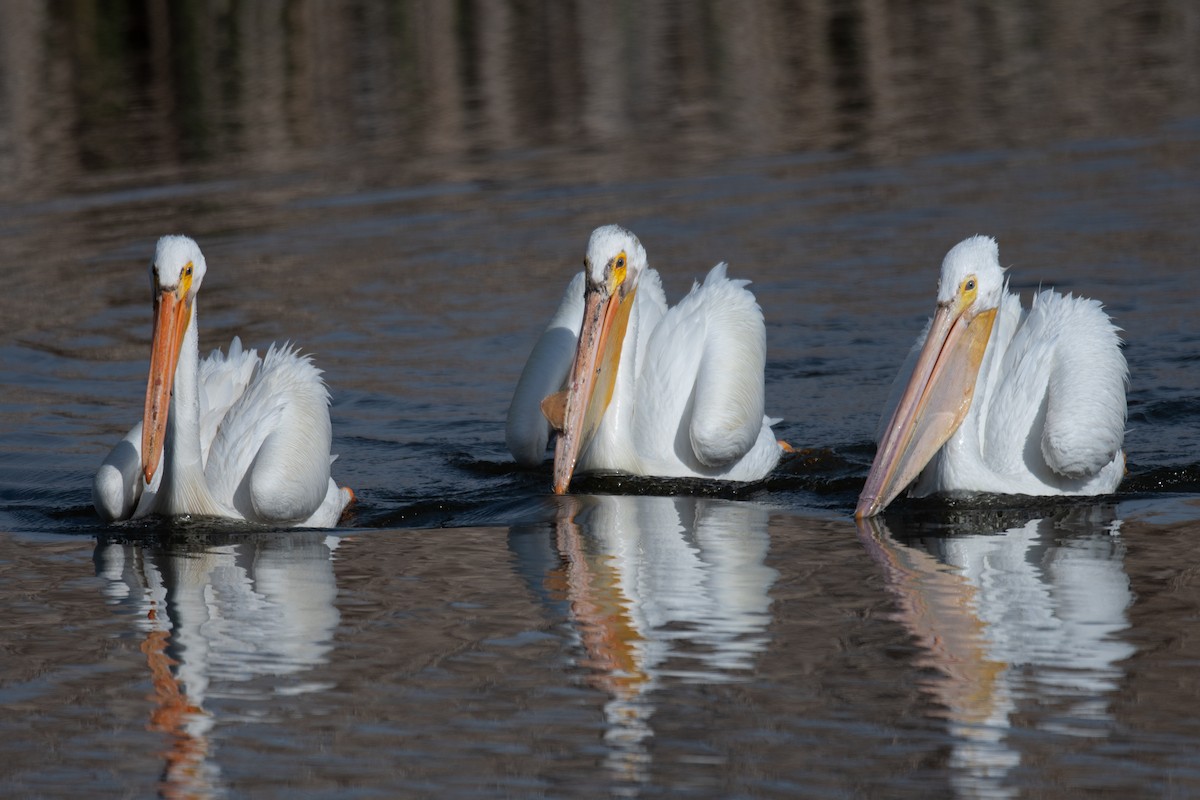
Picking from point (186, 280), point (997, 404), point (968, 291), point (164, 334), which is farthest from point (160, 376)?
point (997, 404)

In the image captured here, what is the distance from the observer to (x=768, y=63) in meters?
16.8

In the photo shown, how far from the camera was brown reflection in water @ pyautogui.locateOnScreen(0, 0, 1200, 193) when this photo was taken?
13133 mm

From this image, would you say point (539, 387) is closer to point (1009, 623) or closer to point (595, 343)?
point (595, 343)

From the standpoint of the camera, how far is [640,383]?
657 centimetres

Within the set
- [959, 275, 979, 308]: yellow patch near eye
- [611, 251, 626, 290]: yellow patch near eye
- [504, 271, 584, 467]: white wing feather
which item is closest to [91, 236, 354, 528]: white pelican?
[504, 271, 584, 467]: white wing feather

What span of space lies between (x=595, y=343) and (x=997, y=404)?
4.51ft

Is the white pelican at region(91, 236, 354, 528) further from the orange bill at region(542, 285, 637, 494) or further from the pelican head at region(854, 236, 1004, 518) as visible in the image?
the pelican head at region(854, 236, 1004, 518)

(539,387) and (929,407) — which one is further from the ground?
(539,387)

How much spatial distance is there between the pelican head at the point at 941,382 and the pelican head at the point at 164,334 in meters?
2.24

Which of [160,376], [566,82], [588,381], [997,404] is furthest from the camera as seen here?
[566,82]

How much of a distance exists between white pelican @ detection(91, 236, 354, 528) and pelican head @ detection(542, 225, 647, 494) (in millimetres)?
803

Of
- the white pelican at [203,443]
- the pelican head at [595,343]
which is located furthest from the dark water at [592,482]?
the pelican head at [595,343]

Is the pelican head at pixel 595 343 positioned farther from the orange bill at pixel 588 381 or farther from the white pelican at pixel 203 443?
the white pelican at pixel 203 443

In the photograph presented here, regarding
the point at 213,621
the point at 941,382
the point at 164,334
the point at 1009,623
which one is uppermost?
the point at 164,334
